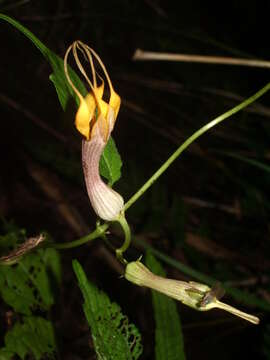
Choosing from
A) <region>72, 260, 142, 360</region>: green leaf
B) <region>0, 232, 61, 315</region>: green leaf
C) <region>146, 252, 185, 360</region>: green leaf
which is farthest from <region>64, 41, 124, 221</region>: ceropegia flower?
<region>0, 232, 61, 315</region>: green leaf

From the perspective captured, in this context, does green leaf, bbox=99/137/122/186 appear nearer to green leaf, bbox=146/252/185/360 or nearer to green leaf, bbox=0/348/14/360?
green leaf, bbox=146/252/185/360

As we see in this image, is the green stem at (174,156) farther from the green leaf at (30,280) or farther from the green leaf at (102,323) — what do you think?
the green leaf at (30,280)

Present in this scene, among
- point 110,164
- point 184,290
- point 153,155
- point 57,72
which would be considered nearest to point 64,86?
point 57,72

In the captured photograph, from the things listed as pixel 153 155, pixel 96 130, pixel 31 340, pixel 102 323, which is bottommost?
pixel 31 340

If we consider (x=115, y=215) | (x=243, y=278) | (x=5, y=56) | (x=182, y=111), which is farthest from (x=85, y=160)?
(x=182, y=111)

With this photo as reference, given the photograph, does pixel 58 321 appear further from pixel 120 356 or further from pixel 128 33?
pixel 128 33

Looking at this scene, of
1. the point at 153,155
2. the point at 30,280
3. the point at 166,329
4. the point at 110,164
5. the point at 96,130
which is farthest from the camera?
the point at 153,155

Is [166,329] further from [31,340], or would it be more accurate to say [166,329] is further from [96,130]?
[96,130]
